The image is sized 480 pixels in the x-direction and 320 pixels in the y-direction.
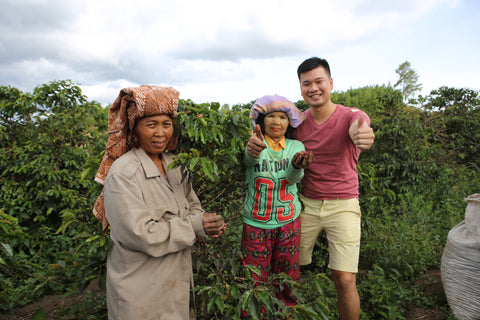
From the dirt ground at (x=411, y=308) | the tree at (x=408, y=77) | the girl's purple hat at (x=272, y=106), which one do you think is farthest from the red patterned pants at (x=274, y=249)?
the tree at (x=408, y=77)

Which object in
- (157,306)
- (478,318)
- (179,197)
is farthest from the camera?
(478,318)

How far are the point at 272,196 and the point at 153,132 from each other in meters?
0.96

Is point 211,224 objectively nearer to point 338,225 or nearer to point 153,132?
point 153,132

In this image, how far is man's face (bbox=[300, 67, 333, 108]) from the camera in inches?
92.6

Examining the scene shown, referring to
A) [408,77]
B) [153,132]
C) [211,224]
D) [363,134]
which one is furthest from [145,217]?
[408,77]

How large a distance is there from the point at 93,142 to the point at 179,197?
294 centimetres

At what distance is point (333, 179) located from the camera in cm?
237

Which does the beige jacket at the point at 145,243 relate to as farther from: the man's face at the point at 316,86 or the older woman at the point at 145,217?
the man's face at the point at 316,86

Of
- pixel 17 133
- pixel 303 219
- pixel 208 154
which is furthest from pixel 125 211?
pixel 17 133

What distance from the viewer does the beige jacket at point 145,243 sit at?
1471mm

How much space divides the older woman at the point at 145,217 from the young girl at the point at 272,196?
2.00 feet

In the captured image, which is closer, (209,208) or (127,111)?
(127,111)

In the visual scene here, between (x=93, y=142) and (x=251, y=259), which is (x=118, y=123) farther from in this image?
(x=93, y=142)

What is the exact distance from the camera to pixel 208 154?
6.75ft
